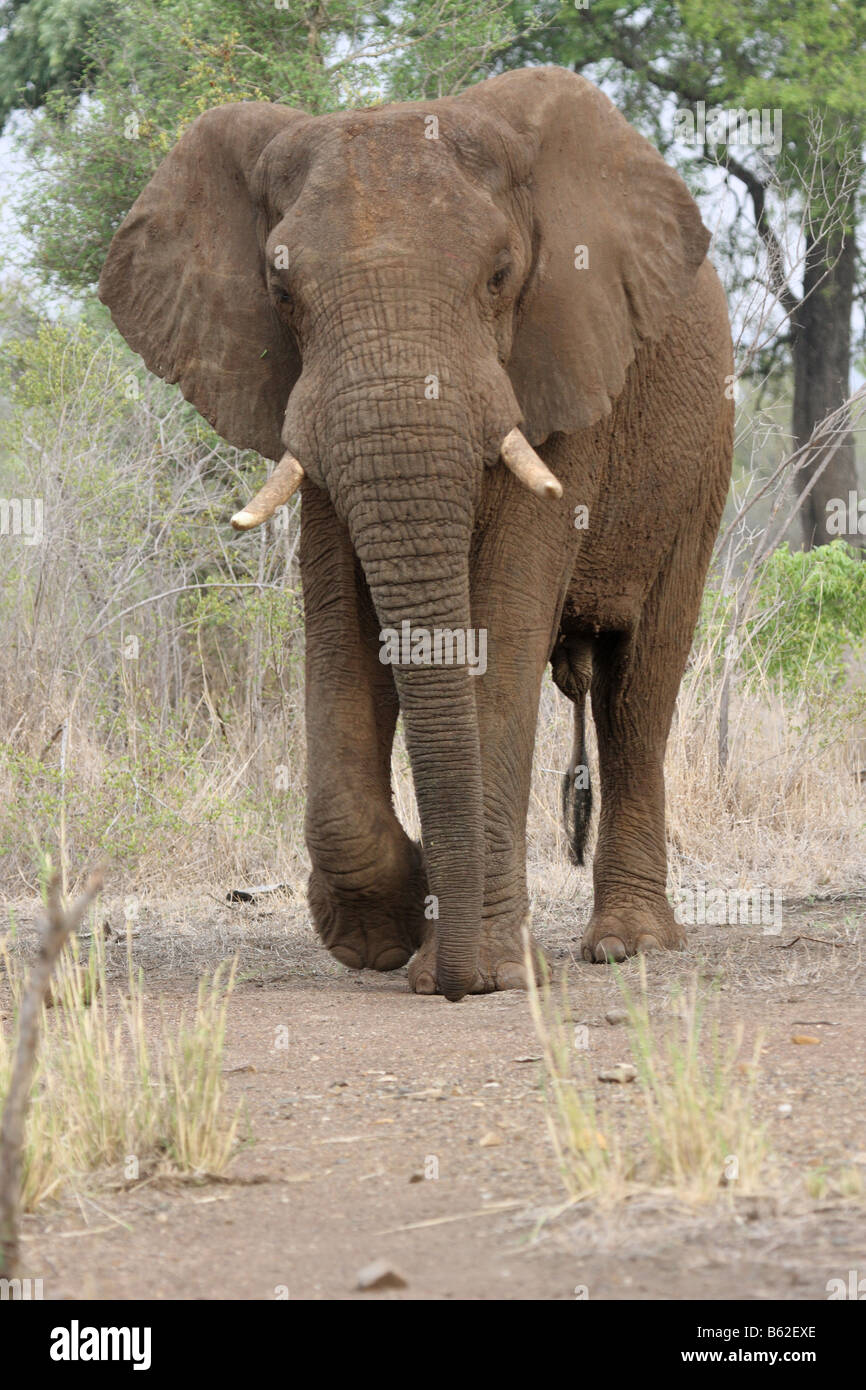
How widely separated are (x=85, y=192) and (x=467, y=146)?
31.2 feet

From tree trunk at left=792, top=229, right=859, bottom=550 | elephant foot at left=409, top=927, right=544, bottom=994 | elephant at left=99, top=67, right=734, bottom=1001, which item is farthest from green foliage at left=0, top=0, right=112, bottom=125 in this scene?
elephant foot at left=409, top=927, right=544, bottom=994

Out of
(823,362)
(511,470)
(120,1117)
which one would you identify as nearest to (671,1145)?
(120,1117)

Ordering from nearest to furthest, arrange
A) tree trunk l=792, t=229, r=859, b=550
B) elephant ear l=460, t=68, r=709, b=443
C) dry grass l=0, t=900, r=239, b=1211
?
dry grass l=0, t=900, r=239, b=1211
elephant ear l=460, t=68, r=709, b=443
tree trunk l=792, t=229, r=859, b=550

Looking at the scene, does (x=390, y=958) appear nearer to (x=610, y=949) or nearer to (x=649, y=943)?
(x=610, y=949)

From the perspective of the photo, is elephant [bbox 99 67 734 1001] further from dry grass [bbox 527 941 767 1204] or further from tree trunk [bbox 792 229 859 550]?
tree trunk [bbox 792 229 859 550]

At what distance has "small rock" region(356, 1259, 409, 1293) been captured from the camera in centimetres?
345

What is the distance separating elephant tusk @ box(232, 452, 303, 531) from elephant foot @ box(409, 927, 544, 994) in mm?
1579

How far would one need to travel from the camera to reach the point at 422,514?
6.00 metres

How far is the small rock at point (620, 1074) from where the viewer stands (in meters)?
5.02

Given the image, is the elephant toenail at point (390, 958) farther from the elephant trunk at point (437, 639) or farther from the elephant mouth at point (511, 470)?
the elephant mouth at point (511, 470)

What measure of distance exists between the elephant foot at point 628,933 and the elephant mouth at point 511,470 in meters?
2.41

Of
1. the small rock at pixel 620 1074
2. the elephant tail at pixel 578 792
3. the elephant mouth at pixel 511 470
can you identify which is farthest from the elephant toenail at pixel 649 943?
the small rock at pixel 620 1074

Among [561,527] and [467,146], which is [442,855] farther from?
[467,146]

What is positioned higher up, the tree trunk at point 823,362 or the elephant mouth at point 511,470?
the tree trunk at point 823,362
